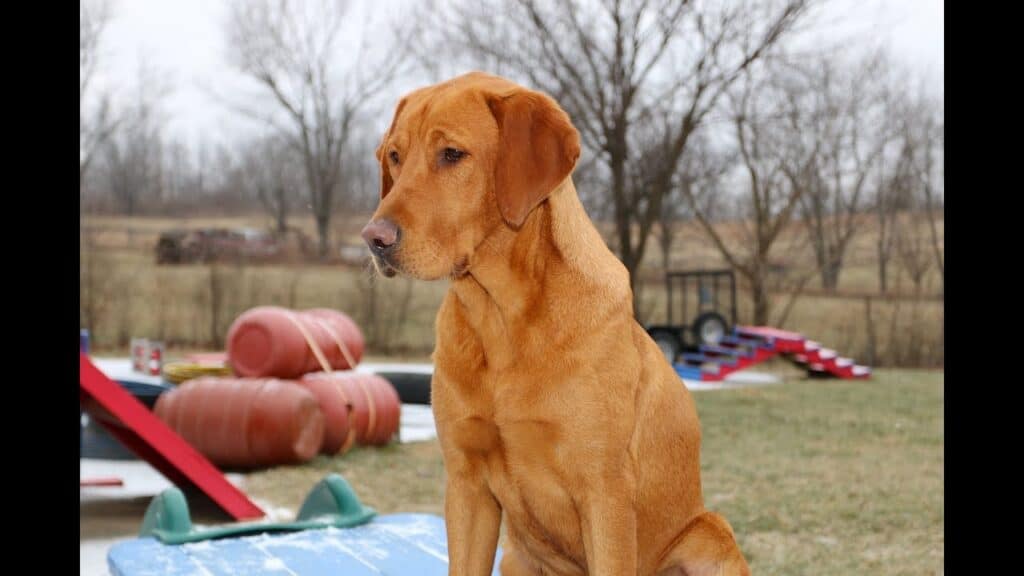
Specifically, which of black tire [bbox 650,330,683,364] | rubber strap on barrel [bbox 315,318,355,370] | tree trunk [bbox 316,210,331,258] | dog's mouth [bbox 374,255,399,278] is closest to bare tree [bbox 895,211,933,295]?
black tire [bbox 650,330,683,364]

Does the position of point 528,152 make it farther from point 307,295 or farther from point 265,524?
point 307,295

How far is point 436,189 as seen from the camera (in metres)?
1.56

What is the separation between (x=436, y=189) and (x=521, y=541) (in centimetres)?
66

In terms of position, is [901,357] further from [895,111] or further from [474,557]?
[474,557]

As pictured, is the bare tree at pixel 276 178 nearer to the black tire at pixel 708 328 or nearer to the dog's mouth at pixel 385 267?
the black tire at pixel 708 328

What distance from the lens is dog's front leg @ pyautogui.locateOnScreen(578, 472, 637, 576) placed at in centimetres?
160

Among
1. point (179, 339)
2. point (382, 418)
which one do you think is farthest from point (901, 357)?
point (179, 339)

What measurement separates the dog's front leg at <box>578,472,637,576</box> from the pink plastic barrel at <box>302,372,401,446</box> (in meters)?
5.23

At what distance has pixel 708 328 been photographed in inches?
493

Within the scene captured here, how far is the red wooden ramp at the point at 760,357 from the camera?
1140 cm

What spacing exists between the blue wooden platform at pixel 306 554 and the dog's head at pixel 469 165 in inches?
58.1

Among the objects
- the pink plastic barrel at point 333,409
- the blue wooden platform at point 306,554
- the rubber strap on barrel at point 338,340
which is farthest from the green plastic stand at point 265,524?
the rubber strap on barrel at point 338,340

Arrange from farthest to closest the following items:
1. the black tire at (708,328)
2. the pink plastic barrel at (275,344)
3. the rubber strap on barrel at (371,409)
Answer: the black tire at (708,328) < the rubber strap on barrel at (371,409) < the pink plastic barrel at (275,344)

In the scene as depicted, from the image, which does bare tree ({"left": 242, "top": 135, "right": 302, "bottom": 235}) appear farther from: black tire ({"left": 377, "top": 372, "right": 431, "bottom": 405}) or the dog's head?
the dog's head
